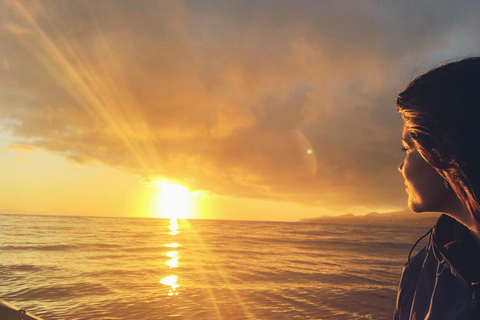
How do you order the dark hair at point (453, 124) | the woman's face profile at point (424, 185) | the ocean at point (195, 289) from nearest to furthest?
1. the dark hair at point (453, 124)
2. the woman's face profile at point (424, 185)
3. the ocean at point (195, 289)

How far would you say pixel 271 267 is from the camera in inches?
635

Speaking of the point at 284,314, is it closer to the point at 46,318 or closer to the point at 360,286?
the point at 360,286

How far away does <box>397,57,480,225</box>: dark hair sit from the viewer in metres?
1.30

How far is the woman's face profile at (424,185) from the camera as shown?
4.96 ft

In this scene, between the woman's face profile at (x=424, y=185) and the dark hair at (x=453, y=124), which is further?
the woman's face profile at (x=424, y=185)

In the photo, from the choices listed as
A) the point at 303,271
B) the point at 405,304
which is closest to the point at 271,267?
the point at 303,271

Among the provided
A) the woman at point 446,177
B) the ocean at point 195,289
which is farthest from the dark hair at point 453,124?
the ocean at point 195,289

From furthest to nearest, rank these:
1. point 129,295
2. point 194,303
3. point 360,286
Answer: point 360,286 → point 129,295 → point 194,303

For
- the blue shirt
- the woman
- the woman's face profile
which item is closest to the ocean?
the blue shirt

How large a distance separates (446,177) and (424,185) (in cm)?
14

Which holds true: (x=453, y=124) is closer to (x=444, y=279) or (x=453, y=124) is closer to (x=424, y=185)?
(x=424, y=185)

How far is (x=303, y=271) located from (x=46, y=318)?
1108 cm

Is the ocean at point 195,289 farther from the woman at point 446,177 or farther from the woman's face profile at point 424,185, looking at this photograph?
the woman's face profile at point 424,185

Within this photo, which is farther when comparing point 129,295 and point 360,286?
point 360,286
